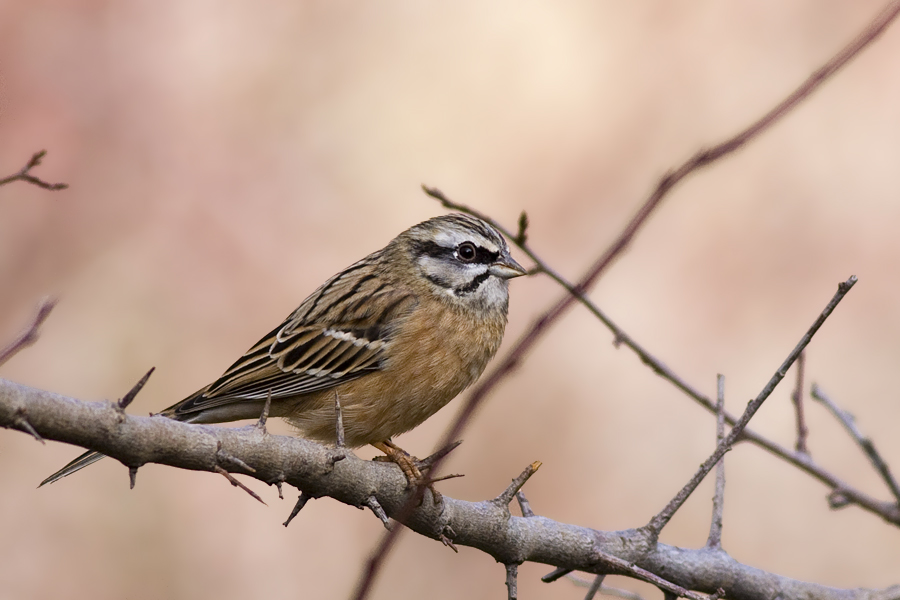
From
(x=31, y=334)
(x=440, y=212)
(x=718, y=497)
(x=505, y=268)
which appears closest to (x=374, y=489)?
(x=31, y=334)

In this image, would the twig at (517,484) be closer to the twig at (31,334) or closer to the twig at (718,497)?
the twig at (718,497)

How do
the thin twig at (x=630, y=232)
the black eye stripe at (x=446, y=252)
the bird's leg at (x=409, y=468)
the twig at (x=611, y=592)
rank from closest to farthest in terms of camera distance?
the thin twig at (x=630, y=232) → the bird's leg at (x=409, y=468) → the twig at (x=611, y=592) → the black eye stripe at (x=446, y=252)

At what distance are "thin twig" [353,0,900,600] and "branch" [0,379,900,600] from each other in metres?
0.77

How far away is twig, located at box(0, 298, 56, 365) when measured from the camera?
2.27 m

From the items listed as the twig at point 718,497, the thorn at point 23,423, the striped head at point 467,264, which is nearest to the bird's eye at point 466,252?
the striped head at point 467,264

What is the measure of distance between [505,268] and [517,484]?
8.03 feet

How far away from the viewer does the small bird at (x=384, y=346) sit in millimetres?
5129

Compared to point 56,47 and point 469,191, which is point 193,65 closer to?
point 56,47

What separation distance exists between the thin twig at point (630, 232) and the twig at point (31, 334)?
1.06 metres

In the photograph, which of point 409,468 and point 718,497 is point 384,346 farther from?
point 718,497

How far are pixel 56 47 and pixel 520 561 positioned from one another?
298 inches

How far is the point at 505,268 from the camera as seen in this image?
5898 mm

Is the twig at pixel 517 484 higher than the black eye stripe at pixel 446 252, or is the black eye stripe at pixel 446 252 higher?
the black eye stripe at pixel 446 252

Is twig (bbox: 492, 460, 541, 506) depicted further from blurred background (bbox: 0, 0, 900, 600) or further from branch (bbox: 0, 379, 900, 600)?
blurred background (bbox: 0, 0, 900, 600)
